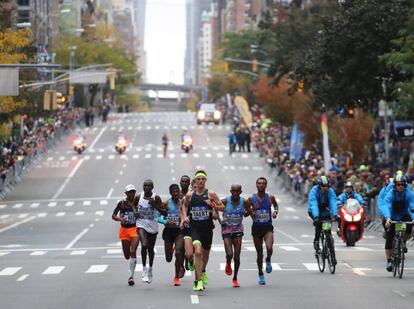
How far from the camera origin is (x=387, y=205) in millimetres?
22734

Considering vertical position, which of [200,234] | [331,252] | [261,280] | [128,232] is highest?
[200,234]

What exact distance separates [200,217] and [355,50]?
37.0 metres

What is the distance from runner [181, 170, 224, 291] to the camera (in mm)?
21141

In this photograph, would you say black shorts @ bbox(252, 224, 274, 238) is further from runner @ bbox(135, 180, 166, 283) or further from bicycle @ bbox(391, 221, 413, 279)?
bicycle @ bbox(391, 221, 413, 279)

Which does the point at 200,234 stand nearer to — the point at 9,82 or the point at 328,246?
the point at 328,246

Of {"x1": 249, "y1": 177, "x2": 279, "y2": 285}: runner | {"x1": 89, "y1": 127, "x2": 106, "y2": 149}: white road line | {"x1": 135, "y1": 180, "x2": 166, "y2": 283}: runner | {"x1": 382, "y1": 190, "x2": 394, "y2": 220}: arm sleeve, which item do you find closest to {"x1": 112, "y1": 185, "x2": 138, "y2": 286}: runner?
{"x1": 135, "y1": 180, "x2": 166, "y2": 283}: runner

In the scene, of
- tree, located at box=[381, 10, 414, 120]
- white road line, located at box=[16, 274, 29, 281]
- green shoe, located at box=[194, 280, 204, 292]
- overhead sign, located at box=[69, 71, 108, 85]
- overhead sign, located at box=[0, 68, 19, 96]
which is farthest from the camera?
overhead sign, located at box=[69, 71, 108, 85]

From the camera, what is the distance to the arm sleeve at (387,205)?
885 inches

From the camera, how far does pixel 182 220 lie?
2130cm

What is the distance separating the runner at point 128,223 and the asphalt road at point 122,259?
0.53 metres

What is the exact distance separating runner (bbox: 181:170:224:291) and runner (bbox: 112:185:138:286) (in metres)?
1.72

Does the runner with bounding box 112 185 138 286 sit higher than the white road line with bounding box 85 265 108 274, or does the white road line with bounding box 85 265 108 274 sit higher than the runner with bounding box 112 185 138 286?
the runner with bounding box 112 185 138 286

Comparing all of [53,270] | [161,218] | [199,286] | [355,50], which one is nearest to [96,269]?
[53,270]

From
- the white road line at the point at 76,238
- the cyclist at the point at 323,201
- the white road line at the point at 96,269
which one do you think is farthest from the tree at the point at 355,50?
the cyclist at the point at 323,201
